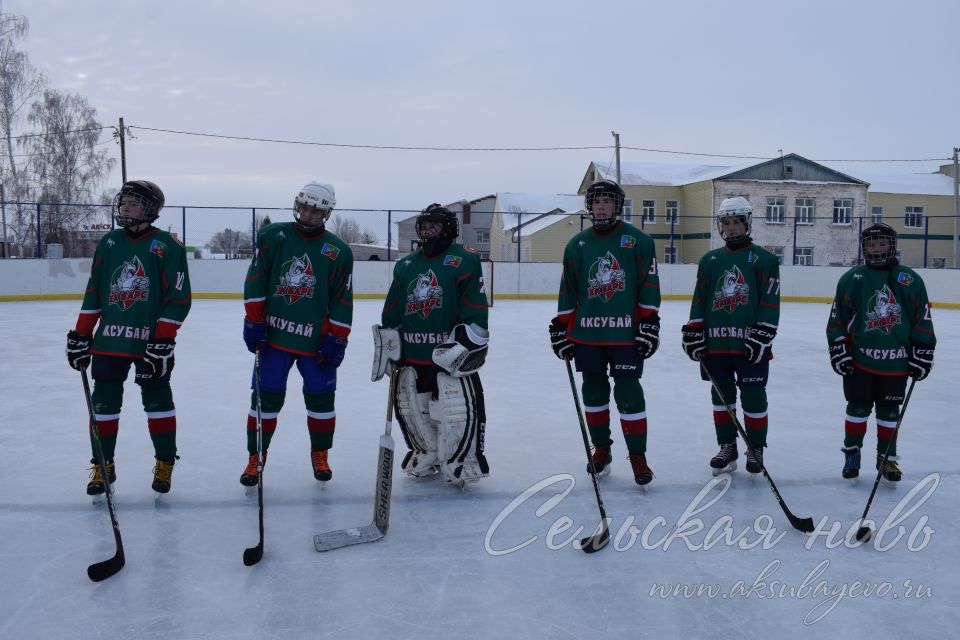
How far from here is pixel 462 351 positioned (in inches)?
111

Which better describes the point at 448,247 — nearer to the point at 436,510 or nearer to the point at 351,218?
the point at 436,510

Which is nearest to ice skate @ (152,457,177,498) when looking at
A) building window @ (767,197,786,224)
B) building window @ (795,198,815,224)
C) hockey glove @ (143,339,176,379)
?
hockey glove @ (143,339,176,379)

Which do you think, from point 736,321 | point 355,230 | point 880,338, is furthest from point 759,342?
point 355,230

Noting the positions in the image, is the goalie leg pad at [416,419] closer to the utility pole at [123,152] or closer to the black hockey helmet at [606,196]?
the black hockey helmet at [606,196]

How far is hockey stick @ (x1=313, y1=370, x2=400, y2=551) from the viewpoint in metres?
2.42

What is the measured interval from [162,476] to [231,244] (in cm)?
1158

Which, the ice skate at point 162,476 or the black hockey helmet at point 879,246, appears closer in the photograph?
the ice skate at point 162,476

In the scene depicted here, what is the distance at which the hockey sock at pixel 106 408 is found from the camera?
280 centimetres

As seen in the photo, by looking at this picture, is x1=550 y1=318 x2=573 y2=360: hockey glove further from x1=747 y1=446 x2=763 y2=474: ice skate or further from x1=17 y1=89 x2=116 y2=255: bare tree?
x1=17 y1=89 x2=116 y2=255: bare tree

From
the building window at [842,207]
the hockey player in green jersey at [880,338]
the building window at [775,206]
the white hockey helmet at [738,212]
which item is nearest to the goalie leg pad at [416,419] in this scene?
the white hockey helmet at [738,212]

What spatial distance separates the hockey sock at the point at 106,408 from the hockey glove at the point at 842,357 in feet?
9.15

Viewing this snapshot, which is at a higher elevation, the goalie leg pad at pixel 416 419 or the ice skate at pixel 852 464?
the goalie leg pad at pixel 416 419

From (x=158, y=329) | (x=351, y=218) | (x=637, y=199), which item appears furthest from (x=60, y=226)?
(x=637, y=199)

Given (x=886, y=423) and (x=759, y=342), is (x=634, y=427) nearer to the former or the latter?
(x=759, y=342)
